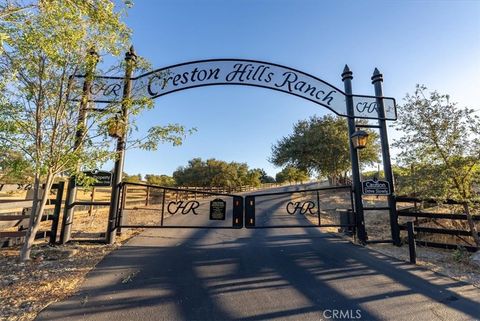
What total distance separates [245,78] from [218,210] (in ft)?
12.4

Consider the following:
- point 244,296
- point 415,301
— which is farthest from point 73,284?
point 415,301

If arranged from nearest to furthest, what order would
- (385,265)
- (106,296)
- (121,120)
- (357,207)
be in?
(106,296) → (385,265) → (121,120) → (357,207)

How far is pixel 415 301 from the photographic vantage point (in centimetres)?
347

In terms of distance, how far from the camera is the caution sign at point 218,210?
6.38 m

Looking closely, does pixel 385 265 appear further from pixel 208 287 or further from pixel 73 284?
pixel 73 284

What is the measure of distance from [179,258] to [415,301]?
382 centimetres

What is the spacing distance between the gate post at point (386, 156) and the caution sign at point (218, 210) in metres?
4.24

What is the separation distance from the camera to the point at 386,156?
23.5ft

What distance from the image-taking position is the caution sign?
20.9ft

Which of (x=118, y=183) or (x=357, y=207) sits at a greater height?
(x=118, y=183)

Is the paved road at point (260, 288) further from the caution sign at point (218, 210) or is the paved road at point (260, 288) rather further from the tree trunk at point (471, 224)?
the tree trunk at point (471, 224)

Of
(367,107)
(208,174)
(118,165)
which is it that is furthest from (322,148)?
(208,174)

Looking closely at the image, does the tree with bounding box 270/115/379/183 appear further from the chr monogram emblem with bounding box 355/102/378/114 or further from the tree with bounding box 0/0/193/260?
the tree with bounding box 0/0/193/260

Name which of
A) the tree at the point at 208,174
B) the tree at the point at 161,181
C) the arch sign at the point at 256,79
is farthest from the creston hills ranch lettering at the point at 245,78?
the tree at the point at 208,174
